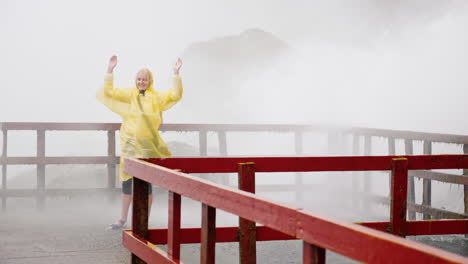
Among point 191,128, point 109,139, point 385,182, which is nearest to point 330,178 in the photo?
point 191,128

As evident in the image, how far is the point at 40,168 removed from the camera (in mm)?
9438

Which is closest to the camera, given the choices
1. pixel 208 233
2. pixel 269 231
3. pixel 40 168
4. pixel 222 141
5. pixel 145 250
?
pixel 208 233

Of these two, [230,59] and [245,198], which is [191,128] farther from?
[230,59]

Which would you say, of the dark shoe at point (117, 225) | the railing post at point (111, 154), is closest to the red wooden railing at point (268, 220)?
the dark shoe at point (117, 225)

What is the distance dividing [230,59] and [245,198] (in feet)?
336

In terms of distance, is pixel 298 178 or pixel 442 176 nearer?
pixel 442 176

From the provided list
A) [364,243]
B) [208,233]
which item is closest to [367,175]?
[208,233]

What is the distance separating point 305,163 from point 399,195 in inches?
25.6

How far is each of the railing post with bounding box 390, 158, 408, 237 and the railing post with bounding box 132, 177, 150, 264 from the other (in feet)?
5.56

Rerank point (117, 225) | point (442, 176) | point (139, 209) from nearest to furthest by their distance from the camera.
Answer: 1. point (139, 209)
2. point (442, 176)
3. point (117, 225)

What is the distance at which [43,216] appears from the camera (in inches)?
355

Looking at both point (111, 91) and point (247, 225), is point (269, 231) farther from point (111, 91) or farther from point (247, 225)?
point (111, 91)

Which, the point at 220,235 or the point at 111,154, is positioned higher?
the point at 111,154

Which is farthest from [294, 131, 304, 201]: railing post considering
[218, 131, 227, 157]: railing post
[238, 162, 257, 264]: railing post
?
[238, 162, 257, 264]: railing post
